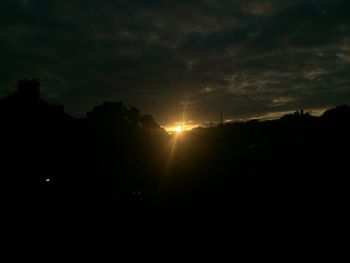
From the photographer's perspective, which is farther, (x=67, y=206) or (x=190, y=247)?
(x=67, y=206)

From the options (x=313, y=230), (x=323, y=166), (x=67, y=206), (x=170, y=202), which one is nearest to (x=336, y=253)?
(x=313, y=230)

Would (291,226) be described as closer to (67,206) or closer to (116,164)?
(67,206)

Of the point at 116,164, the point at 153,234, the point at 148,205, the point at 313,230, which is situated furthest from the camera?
the point at 116,164

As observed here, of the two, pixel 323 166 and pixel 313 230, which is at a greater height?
pixel 323 166

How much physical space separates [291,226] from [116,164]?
1092cm

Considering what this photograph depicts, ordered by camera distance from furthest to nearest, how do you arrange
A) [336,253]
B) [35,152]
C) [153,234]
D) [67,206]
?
[35,152] < [67,206] < [153,234] < [336,253]

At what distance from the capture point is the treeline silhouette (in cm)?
925

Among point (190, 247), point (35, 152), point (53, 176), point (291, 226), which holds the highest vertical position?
point (35, 152)

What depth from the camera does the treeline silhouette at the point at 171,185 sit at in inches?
364

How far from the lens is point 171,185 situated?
665 inches

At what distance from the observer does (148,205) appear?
14133mm

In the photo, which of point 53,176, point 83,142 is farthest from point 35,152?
point 83,142

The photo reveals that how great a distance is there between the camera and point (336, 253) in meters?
7.66

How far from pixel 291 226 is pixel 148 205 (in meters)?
7.60
